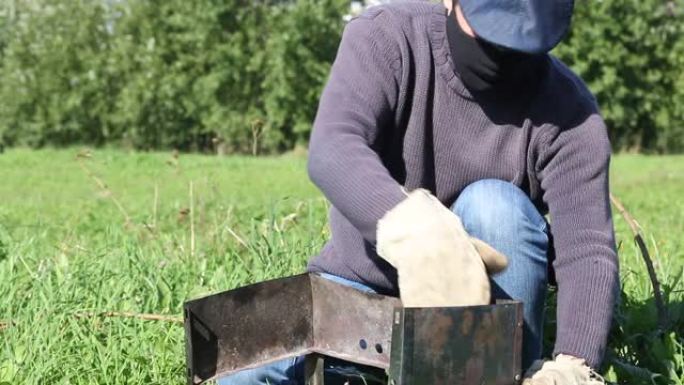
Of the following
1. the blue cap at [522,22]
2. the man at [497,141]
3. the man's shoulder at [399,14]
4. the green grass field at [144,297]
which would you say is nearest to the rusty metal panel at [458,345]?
the man at [497,141]

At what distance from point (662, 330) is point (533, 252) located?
845 mm

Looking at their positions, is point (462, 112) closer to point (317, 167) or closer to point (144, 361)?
point (317, 167)

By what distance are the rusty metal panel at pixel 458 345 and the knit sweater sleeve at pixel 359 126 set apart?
0.75 feet

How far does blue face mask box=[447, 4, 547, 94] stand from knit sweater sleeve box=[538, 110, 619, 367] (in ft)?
0.52

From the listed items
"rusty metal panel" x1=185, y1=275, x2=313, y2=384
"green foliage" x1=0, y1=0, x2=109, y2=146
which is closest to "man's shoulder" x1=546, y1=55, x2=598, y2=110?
"rusty metal panel" x1=185, y1=275, x2=313, y2=384

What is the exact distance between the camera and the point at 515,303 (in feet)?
6.60

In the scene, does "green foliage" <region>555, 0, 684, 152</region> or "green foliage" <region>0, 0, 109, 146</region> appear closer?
"green foliage" <region>555, 0, 684, 152</region>

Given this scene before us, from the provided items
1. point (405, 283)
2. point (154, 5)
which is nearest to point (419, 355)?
point (405, 283)

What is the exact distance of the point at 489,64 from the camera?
7.82ft

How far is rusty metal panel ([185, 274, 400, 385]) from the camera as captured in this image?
2.47m

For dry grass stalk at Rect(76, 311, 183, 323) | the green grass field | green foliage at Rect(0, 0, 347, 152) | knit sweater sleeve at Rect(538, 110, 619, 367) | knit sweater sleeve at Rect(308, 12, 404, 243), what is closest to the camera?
knit sweater sleeve at Rect(308, 12, 404, 243)

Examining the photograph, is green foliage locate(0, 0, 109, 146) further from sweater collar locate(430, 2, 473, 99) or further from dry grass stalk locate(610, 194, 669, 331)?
sweater collar locate(430, 2, 473, 99)

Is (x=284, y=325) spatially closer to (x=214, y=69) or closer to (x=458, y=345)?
(x=458, y=345)

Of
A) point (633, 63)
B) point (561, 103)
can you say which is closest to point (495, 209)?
point (561, 103)
